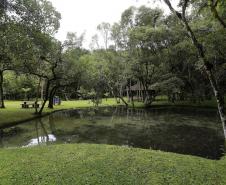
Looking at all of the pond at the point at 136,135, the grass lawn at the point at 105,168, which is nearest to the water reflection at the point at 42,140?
the pond at the point at 136,135

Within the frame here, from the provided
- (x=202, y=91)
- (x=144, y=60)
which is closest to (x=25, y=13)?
(x=144, y=60)

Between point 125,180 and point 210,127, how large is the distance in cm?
1490

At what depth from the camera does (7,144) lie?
1508 centimetres

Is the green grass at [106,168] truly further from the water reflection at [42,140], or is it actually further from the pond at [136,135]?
the water reflection at [42,140]

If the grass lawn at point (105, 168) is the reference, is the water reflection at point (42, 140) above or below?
below

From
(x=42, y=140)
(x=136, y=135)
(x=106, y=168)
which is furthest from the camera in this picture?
(x=136, y=135)

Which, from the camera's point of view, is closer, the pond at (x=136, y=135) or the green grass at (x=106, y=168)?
the green grass at (x=106, y=168)

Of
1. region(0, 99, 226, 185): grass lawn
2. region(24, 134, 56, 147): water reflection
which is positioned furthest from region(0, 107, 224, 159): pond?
region(0, 99, 226, 185): grass lawn

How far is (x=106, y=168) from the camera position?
8.49 metres

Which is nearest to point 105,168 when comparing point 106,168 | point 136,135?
point 106,168

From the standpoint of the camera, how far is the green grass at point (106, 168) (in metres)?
7.62

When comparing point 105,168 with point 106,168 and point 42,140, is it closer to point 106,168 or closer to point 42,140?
point 106,168

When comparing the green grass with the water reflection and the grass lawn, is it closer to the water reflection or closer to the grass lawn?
the grass lawn

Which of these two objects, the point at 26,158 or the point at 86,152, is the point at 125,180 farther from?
the point at 26,158
